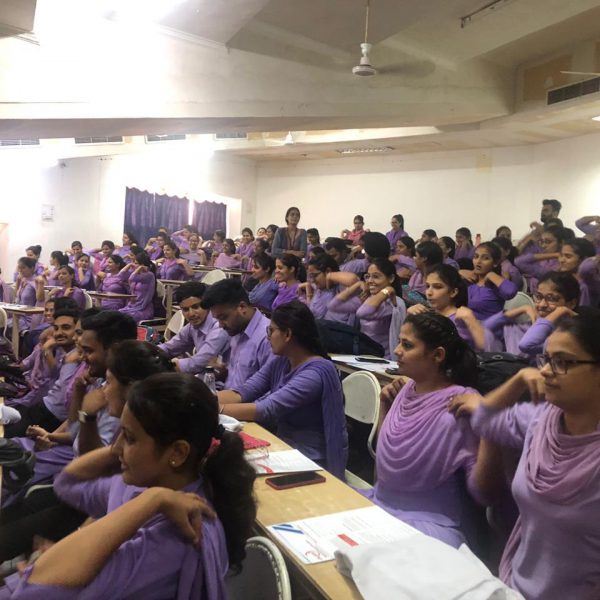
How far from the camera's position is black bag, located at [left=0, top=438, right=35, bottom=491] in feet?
6.41

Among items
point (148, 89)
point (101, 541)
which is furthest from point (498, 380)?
point (148, 89)

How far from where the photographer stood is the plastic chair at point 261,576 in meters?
1.19

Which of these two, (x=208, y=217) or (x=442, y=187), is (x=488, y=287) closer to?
(x=442, y=187)

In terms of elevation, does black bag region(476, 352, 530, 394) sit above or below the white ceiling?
below

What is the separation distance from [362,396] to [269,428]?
464 mm

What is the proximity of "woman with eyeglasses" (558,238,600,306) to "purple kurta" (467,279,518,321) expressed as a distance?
0.43 m

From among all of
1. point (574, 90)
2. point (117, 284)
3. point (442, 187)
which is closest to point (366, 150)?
point (442, 187)

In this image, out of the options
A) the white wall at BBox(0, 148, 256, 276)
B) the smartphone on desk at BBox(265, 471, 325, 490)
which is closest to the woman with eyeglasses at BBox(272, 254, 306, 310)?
the smartphone on desk at BBox(265, 471, 325, 490)

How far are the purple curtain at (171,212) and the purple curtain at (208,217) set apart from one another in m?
0.27

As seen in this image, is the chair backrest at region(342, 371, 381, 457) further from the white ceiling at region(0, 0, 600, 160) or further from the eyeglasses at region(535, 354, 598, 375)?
the white ceiling at region(0, 0, 600, 160)

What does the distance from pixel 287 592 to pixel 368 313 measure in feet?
9.75

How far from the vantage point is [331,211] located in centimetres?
1262

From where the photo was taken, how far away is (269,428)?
269cm

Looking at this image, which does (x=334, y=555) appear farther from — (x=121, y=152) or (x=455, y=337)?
(x=121, y=152)
